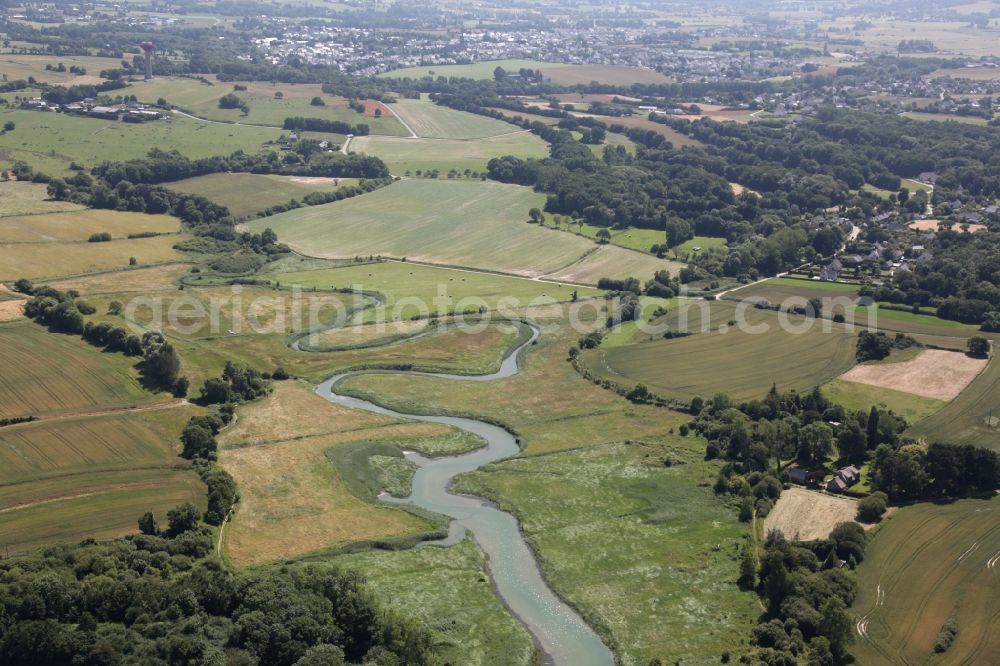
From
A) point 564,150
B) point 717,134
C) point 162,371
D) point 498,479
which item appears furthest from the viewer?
point 717,134

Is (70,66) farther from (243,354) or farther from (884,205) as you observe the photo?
(884,205)

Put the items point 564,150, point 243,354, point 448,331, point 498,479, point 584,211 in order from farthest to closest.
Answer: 1. point 564,150
2. point 584,211
3. point 448,331
4. point 243,354
5. point 498,479

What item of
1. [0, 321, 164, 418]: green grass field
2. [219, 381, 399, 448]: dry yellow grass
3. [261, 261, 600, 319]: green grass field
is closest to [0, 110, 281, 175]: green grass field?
[261, 261, 600, 319]: green grass field

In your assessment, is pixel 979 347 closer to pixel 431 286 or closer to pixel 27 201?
pixel 431 286

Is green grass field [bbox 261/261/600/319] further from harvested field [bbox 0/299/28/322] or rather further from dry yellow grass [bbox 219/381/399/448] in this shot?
harvested field [bbox 0/299/28/322]

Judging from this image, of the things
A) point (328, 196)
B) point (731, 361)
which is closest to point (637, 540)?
point (731, 361)

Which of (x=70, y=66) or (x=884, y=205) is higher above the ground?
(x=70, y=66)

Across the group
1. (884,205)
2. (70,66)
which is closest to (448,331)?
(884,205)
